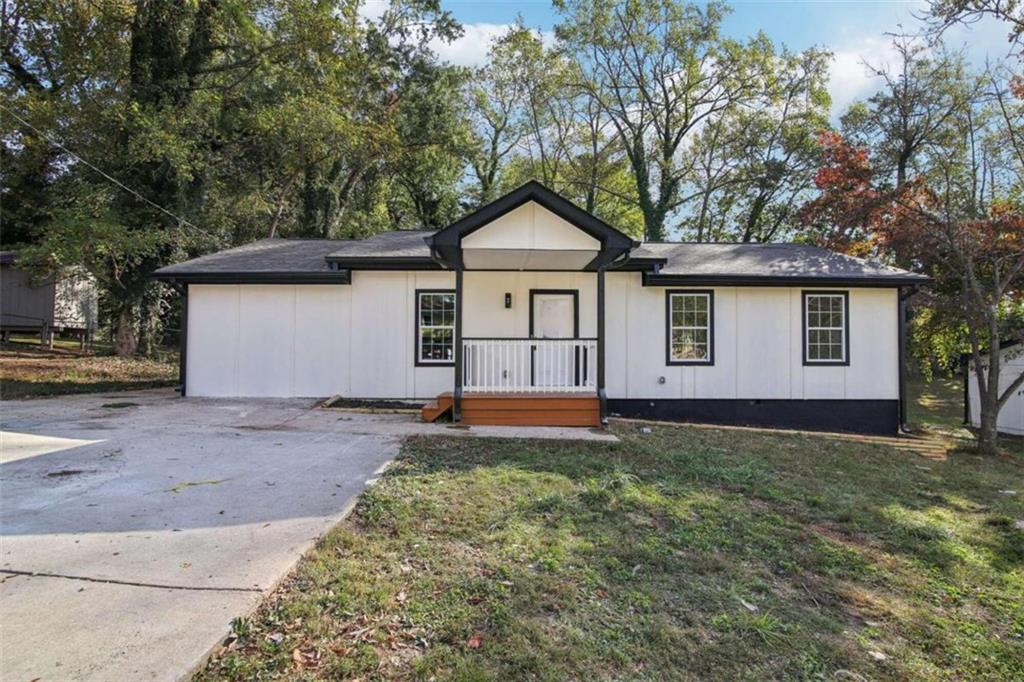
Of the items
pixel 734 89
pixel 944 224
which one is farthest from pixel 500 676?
pixel 734 89

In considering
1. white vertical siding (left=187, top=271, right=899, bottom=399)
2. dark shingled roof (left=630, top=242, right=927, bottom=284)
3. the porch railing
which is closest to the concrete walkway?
the porch railing

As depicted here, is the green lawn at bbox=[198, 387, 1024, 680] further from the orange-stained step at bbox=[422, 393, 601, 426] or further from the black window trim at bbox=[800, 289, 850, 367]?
the black window trim at bbox=[800, 289, 850, 367]

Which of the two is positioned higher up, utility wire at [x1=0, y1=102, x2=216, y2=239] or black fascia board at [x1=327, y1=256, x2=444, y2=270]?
utility wire at [x1=0, y1=102, x2=216, y2=239]

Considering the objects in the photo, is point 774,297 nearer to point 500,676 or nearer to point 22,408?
point 500,676

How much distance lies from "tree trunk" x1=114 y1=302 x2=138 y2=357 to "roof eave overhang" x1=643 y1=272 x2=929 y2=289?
14696mm

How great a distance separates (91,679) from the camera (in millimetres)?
2201

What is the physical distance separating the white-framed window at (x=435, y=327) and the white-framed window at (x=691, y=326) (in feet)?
13.8

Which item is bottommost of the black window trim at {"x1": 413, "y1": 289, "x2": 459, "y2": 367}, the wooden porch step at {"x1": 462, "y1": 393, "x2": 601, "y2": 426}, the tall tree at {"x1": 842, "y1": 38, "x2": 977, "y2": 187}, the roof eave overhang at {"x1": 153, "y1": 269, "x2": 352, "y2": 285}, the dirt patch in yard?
the wooden porch step at {"x1": 462, "y1": 393, "x2": 601, "y2": 426}

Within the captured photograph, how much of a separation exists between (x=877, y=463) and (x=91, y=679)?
8507mm

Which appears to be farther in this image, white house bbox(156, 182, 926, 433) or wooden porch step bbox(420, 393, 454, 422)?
white house bbox(156, 182, 926, 433)

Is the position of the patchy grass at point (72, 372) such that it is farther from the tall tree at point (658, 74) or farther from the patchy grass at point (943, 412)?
the tall tree at point (658, 74)

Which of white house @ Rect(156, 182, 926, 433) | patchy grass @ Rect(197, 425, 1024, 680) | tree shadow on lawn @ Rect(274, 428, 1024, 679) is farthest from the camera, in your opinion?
white house @ Rect(156, 182, 926, 433)

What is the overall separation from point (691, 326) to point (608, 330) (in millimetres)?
1637

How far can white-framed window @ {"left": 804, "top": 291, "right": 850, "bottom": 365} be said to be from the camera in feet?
35.4
